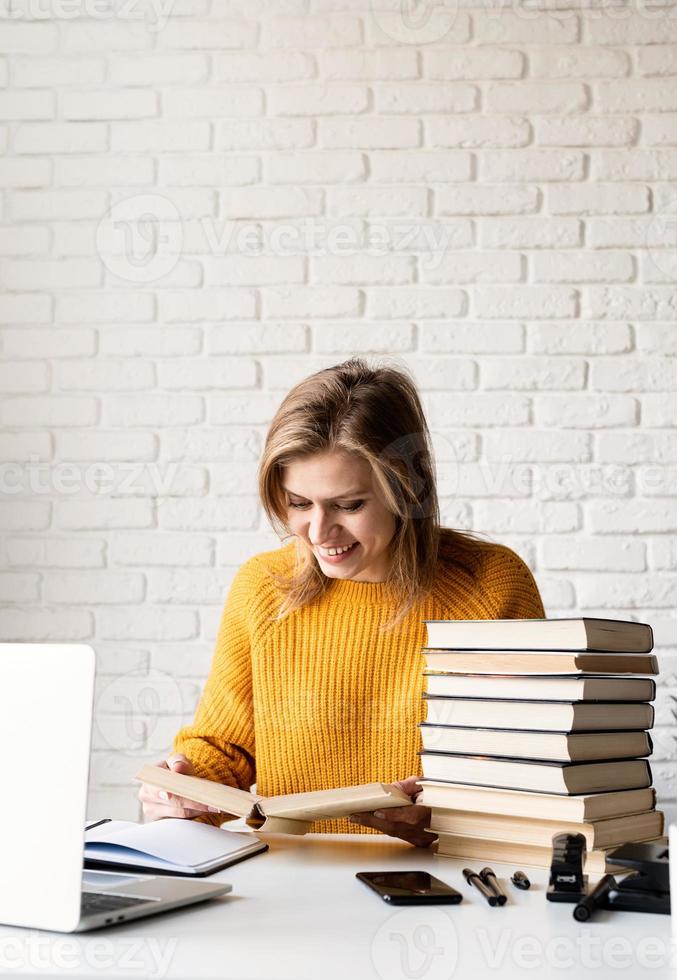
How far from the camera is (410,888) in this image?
975 millimetres

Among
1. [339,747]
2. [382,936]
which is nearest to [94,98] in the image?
[339,747]

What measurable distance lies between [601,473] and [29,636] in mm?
1322

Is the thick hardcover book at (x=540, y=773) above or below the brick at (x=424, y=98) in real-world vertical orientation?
below

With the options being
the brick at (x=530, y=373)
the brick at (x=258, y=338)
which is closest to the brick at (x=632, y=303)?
the brick at (x=530, y=373)

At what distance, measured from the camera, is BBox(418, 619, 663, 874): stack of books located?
1079mm

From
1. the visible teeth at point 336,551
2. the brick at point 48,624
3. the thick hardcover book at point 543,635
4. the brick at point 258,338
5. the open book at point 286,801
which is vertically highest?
the brick at point 258,338

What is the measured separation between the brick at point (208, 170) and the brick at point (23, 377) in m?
0.51

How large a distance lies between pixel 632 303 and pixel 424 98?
0.65 m

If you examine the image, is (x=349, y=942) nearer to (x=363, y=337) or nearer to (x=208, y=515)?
(x=208, y=515)

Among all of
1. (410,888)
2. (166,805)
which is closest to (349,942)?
(410,888)

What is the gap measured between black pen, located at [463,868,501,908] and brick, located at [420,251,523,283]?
1.52 metres

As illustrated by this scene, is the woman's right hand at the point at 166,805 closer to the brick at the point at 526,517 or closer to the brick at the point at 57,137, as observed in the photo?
the brick at the point at 526,517

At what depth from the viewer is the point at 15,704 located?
0.89m

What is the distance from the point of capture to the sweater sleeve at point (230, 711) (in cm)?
165
